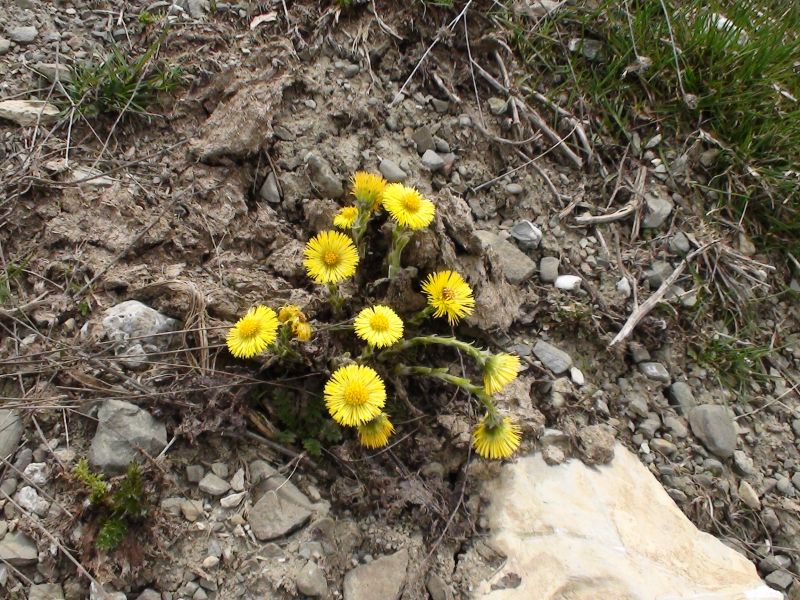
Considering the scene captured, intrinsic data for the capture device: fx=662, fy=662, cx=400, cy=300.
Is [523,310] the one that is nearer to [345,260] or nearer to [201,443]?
[345,260]

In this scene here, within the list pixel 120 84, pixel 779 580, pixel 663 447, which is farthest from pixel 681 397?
pixel 120 84

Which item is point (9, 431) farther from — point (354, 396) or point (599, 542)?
point (599, 542)

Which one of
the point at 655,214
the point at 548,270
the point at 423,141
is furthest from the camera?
the point at 655,214

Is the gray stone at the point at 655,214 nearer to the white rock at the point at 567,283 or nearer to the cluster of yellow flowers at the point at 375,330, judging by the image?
the white rock at the point at 567,283

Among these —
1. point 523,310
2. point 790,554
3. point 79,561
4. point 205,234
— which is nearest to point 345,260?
point 205,234

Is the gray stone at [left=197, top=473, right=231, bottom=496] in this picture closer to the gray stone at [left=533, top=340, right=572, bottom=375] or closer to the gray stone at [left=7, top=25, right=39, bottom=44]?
the gray stone at [left=533, top=340, right=572, bottom=375]

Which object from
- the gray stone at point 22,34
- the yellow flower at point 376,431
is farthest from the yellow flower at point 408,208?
the gray stone at point 22,34
